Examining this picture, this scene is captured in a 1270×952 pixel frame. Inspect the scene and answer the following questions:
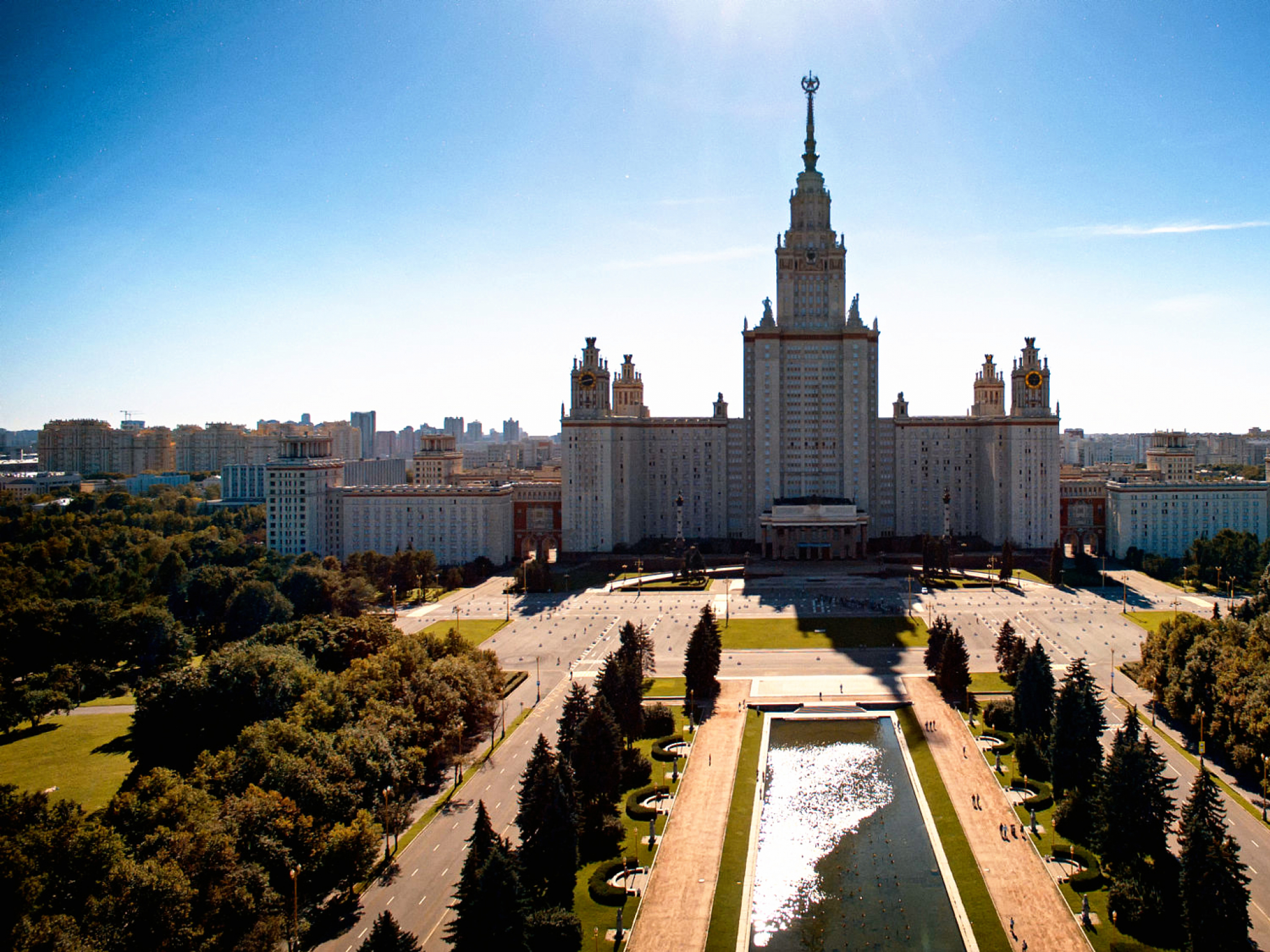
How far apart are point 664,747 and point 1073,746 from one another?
2362 centimetres

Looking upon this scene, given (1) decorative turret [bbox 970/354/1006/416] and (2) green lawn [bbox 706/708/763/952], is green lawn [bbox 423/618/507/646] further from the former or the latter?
(1) decorative turret [bbox 970/354/1006/416]

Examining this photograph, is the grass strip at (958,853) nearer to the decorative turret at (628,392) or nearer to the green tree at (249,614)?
the green tree at (249,614)

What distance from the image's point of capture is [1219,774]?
5250 centimetres

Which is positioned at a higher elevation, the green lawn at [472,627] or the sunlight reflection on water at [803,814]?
the green lawn at [472,627]

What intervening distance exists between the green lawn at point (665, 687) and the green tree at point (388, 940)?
35.7 meters

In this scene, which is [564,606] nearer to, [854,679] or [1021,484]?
[854,679]

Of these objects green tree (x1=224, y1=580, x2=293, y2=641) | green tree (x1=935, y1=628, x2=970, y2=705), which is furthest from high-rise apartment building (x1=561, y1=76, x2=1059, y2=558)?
green tree (x1=935, y1=628, x2=970, y2=705)

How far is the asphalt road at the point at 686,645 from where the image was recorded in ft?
140

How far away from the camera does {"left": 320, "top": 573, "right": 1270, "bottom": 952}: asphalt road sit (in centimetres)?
4253

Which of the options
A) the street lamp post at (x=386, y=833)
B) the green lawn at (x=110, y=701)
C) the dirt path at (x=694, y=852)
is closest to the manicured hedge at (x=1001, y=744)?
the dirt path at (x=694, y=852)

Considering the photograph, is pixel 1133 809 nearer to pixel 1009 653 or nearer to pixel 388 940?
pixel 1009 653

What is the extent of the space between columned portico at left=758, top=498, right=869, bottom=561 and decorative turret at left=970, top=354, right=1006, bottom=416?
3144cm

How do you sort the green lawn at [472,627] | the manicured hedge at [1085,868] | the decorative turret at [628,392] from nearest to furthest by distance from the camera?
the manicured hedge at [1085,868], the green lawn at [472,627], the decorative turret at [628,392]

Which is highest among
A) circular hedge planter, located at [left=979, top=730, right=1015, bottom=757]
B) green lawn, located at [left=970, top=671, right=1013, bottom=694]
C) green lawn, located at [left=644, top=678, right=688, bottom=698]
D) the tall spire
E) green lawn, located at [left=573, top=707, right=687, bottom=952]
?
the tall spire
